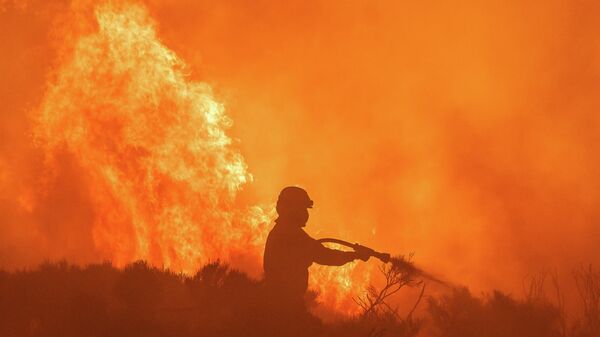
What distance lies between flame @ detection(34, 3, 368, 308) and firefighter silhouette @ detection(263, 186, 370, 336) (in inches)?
224

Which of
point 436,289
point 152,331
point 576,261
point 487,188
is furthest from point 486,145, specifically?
point 152,331

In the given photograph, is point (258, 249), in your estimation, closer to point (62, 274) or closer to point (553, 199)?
point (62, 274)

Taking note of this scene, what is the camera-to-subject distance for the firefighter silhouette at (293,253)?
9.82 metres

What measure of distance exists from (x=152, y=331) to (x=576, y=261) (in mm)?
16774

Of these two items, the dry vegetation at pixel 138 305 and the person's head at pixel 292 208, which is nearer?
the dry vegetation at pixel 138 305

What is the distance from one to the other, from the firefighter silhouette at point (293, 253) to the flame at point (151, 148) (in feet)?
18.6

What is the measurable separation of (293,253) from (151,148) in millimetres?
7885

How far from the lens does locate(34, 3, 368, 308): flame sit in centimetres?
1634

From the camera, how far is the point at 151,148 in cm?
1692

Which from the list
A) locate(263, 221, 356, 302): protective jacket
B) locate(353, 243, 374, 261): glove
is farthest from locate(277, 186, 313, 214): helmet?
locate(353, 243, 374, 261): glove

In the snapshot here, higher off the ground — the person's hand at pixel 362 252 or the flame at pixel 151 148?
the flame at pixel 151 148

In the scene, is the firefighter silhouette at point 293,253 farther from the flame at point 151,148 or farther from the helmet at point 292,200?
the flame at point 151,148

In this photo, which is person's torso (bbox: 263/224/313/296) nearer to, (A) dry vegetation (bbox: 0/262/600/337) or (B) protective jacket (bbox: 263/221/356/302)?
(B) protective jacket (bbox: 263/221/356/302)

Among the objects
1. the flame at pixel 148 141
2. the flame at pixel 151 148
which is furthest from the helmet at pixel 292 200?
the flame at pixel 148 141
